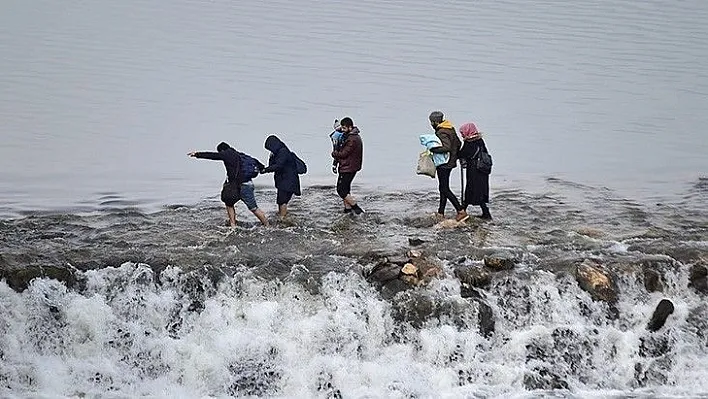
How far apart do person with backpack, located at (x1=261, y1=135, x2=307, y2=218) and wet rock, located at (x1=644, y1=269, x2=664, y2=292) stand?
5441 millimetres

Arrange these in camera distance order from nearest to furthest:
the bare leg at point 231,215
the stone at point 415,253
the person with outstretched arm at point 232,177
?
the stone at point 415,253 → the person with outstretched arm at point 232,177 → the bare leg at point 231,215

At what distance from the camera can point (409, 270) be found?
12.0 metres

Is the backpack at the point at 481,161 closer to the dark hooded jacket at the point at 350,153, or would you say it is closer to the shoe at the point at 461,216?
the shoe at the point at 461,216

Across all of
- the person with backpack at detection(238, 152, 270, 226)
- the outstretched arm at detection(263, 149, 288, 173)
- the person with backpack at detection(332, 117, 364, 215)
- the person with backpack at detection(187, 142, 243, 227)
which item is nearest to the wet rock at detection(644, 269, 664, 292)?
the person with backpack at detection(332, 117, 364, 215)

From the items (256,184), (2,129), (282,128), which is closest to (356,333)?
(256,184)

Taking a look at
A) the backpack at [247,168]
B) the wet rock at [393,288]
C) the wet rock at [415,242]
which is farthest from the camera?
the backpack at [247,168]

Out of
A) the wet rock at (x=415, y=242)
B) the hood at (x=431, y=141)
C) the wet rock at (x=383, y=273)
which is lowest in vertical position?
the wet rock at (x=383, y=273)

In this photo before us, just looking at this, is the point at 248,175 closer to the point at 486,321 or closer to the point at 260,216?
the point at 260,216

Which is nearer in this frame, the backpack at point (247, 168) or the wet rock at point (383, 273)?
the wet rock at point (383, 273)

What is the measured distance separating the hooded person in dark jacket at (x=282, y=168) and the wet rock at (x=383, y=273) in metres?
2.85

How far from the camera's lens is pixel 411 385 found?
36.2 ft

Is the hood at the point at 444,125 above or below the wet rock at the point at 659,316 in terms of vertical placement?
above

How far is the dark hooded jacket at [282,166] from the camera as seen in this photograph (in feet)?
46.4

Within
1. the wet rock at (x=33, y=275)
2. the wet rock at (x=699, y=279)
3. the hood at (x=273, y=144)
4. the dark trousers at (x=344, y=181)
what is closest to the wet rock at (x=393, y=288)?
the dark trousers at (x=344, y=181)
